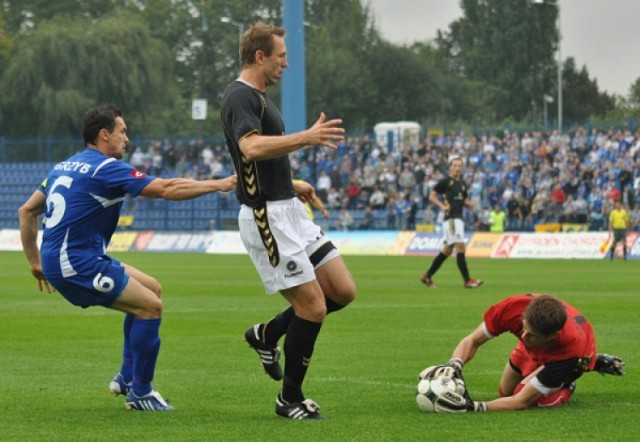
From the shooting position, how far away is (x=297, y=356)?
8.90 meters

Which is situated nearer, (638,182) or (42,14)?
(638,182)

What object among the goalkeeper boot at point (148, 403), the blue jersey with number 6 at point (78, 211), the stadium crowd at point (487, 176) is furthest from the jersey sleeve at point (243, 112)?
the stadium crowd at point (487, 176)

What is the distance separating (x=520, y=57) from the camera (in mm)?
115688

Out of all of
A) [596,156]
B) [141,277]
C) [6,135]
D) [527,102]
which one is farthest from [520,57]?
[141,277]

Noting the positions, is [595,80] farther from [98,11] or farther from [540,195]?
[540,195]

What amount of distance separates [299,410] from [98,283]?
163 cm

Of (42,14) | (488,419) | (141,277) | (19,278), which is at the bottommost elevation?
(19,278)

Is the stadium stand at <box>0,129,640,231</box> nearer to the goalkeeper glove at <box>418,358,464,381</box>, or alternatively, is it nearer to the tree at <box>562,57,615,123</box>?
the goalkeeper glove at <box>418,358,464,381</box>

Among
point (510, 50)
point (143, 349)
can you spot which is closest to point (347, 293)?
point (143, 349)

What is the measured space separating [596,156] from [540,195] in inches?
96.0

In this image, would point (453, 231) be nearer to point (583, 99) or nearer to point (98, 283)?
point (98, 283)

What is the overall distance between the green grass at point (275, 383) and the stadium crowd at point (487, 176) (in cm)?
1766

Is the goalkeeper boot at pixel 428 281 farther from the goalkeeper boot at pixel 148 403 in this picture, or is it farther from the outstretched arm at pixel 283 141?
the outstretched arm at pixel 283 141

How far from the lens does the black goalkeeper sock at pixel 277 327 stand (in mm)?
9734
